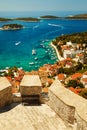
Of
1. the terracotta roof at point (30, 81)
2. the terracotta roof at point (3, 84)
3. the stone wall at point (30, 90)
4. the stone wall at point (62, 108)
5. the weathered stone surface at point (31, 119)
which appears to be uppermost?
the terracotta roof at point (30, 81)

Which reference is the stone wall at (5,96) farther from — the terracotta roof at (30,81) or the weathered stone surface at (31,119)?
the terracotta roof at (30,81)

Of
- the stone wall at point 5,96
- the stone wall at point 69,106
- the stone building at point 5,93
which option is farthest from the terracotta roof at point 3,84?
the stone wall at point 69,106

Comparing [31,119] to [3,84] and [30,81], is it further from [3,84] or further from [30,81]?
[3,84]

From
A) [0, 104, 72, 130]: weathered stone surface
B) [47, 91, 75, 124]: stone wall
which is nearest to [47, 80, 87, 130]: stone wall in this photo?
[47, 91, 75, 124]: stone wall

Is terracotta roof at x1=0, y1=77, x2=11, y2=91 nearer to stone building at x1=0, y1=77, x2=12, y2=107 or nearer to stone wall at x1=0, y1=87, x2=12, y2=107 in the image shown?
stone building at x1=0, y1=77, x2=12, y2=107

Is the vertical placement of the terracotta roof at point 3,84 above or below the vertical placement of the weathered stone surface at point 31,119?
above

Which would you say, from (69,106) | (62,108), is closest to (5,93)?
(62,108)
